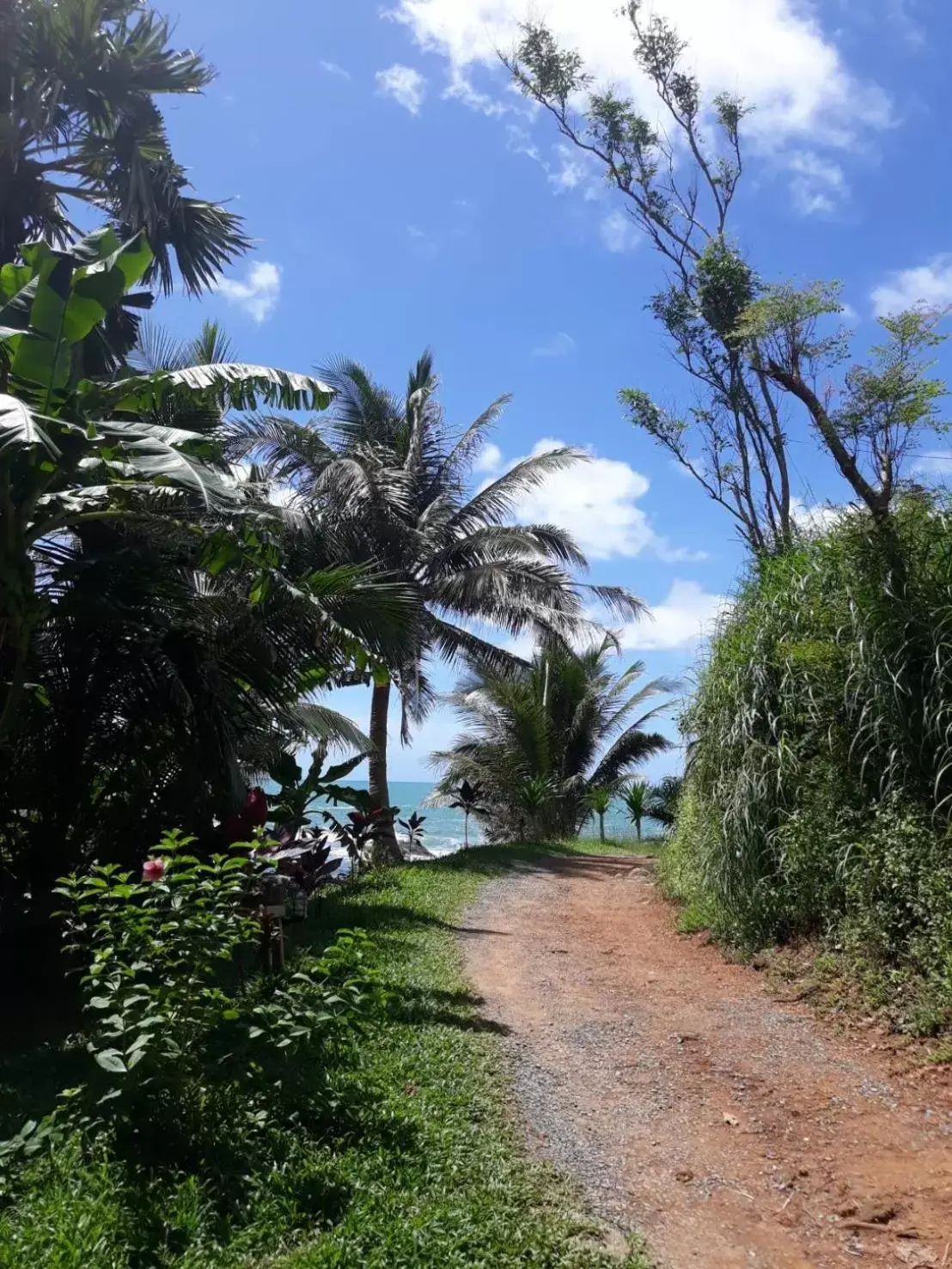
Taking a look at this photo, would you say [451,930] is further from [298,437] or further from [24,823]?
[298,437]

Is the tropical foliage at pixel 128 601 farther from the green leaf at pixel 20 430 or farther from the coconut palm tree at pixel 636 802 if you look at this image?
the coconut palm tree at pixel 636 802

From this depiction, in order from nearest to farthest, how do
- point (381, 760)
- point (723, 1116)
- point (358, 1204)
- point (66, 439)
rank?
point (358, 1204)
point (723, 1116)
point (66, 439)
point (381, 760)

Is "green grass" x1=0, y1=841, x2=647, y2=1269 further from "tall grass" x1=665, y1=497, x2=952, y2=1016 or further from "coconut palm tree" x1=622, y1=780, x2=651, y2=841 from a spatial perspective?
"coconut palm tree" x1=622, y1=780, x2=651, y2=841

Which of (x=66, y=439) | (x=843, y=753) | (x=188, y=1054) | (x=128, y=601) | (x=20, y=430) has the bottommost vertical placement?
(x=188, y=1054)

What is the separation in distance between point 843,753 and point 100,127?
9.68 m

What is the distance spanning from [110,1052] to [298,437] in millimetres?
13946

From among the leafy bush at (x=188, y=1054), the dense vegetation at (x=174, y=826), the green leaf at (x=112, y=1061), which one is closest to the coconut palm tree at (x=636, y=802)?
the dense vegetation at (x=174, y=826)

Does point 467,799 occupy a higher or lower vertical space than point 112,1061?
higher

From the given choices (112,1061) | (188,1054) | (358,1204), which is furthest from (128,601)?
(358,1204)

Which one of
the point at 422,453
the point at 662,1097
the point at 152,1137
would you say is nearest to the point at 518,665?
the point at 422,453

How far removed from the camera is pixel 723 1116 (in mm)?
4254

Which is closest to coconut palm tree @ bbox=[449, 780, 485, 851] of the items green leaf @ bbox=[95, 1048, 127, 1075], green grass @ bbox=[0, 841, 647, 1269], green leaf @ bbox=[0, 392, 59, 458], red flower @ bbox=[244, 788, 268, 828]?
red flower @ bbox=[244, 788, 268, 828]

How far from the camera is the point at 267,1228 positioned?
3.03 metres

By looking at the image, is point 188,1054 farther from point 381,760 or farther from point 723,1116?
point 381,760
